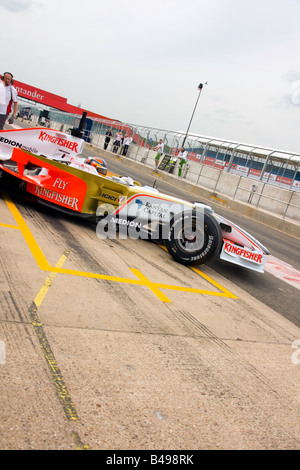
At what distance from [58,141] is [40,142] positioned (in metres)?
0.30

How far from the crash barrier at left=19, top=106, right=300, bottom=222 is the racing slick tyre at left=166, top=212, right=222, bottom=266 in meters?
11.0

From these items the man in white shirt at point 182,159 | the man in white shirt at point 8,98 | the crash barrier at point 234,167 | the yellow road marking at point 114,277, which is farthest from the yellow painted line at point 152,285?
the man in white shirt at point 182,159

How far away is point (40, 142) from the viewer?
20.8 ft

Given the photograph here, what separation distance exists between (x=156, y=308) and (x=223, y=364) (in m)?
0.86

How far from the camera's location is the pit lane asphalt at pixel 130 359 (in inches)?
77.9

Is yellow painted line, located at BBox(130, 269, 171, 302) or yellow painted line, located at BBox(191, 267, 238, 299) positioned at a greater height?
yellow painted line, located at BBox(191, 267, 238, 299)

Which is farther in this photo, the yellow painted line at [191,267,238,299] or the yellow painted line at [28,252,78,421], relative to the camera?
the yellow painted line at [191,267,238,299]

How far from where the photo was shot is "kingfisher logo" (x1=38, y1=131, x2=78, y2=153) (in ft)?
20.8

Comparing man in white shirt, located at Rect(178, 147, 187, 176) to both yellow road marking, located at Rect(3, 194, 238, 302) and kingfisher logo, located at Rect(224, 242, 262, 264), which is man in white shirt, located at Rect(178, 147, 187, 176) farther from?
yellow road marking, located at Rect(3, 194, 238, 302)

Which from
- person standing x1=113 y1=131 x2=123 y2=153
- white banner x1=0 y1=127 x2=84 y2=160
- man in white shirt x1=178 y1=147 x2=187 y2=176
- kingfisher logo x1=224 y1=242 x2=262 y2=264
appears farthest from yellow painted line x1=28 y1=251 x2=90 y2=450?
person standing x1=113 y1=131 x2=123 y2=153

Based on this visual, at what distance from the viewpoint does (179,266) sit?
5203 mm

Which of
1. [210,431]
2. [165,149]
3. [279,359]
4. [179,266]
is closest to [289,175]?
[165,149]

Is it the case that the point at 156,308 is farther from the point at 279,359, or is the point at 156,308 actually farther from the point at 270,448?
the point at 270,448

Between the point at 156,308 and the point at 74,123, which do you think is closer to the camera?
the point at 156,308
